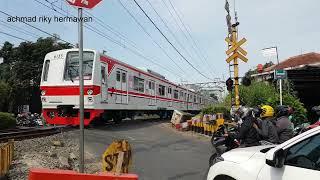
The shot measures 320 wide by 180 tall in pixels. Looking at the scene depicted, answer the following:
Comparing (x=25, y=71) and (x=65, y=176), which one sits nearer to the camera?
(x=65, y=176)

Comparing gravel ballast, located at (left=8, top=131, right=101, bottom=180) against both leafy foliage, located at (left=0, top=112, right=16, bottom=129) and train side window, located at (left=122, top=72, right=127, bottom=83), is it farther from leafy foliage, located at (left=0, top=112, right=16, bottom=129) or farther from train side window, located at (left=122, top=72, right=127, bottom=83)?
leafy foliage, located at (left=0, top=112, right=16, bottom=129)

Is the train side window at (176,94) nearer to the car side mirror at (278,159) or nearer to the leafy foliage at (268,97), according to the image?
the leafy foliage at (268,97)

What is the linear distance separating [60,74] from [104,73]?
5.58 feet

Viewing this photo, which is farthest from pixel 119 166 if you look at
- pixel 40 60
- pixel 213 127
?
pixel 40 60

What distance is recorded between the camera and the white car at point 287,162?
4.59 metres

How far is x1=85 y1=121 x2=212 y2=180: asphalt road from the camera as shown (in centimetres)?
1023

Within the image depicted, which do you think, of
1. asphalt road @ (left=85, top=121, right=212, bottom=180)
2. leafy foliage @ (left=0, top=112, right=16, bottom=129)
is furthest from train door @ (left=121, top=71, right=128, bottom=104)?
leafy foliage @ (left=0, top=112, right=16, bottom=129)

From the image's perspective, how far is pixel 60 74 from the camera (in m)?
17.8

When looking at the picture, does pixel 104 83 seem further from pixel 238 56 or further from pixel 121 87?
pixel 238 56

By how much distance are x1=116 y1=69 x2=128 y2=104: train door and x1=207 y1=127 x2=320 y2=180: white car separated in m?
14.8

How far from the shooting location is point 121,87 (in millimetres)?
20375

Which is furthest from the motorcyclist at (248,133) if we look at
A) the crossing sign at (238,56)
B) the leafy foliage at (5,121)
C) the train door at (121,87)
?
the leafy foliage at (5,121)

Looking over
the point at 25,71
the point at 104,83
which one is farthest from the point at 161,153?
the point at 25,71

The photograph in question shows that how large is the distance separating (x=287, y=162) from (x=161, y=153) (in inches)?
342
